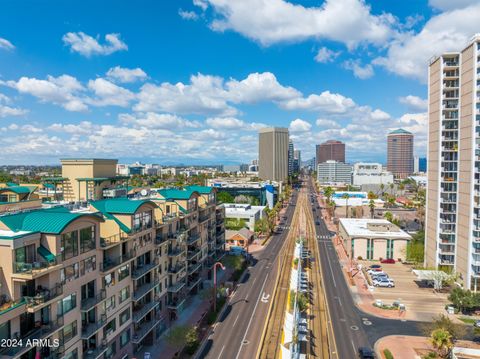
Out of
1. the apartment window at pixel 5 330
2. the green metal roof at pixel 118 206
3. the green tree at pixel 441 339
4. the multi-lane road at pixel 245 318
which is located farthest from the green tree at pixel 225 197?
the apartment window at pixel 5 330

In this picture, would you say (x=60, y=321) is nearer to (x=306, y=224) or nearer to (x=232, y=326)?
(x=232, y=326)

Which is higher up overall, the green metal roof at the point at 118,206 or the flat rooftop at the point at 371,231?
the green metal roof at the point at 118,206

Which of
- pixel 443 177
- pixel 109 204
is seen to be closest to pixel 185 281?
pixel 109 204

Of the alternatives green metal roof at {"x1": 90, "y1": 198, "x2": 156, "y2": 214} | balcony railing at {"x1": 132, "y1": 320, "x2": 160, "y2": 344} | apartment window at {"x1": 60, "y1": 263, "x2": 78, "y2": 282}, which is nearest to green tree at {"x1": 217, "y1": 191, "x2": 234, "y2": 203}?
balcony railing at {"x1": 132, "y1": 320, "x2": 160, "y2": 344}

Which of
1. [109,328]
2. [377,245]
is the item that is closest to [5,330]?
[109,328]

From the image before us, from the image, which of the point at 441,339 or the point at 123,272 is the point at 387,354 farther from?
the point at 123,272

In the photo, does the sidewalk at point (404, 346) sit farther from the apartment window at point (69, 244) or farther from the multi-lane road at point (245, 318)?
the apartment window at point (69, 244)

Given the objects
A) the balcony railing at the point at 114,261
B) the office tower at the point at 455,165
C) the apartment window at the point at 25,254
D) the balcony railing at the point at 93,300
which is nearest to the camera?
the apartment window at the point at 25,254
